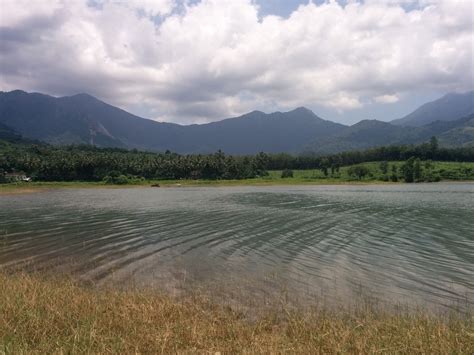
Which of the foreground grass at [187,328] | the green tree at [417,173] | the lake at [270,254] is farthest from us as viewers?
the green tree at [417,173]

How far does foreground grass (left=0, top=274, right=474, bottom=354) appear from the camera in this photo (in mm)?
10188

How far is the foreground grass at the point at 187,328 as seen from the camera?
10.2m

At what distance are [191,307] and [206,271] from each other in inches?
300

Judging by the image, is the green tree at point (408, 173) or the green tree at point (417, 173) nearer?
the green tree at point (417, 173)

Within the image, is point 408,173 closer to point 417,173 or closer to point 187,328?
point 417,173

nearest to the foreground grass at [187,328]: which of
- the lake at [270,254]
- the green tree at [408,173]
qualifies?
the lake at [270,254]

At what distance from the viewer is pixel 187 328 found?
12102mm

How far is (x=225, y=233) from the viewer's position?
3791 centimetres

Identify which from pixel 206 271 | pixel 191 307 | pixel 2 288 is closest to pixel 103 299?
pixel 191 307

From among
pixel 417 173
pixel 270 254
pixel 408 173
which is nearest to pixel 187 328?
pixel 270 254

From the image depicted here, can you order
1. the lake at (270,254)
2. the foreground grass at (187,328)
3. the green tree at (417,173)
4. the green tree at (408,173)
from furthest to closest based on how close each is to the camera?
the green tree at (408,173), the green tree at (417,173), the lake at (270,254), the foreground grass at (187,328)

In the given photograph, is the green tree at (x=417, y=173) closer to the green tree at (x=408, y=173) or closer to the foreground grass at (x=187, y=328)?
the green tree at (x=408, y=173)

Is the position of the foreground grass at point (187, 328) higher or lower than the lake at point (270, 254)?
higher

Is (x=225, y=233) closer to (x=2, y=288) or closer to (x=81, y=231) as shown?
(x=81, y=231)
